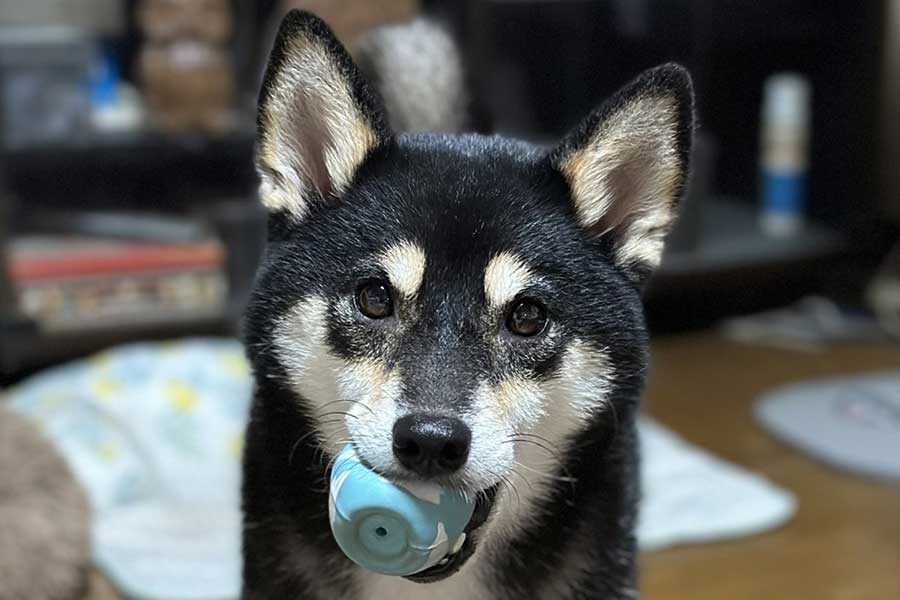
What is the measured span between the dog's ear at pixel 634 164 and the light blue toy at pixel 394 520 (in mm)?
227

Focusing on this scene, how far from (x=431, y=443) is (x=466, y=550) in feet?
0.35

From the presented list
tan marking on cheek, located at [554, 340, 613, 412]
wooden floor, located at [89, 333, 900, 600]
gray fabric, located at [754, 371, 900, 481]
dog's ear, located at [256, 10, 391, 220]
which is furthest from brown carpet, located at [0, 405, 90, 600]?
gray fabric, located at [754, 371, 900, 481]

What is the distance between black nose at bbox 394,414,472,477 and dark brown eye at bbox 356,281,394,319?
10cm

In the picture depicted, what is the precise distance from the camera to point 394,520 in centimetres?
68

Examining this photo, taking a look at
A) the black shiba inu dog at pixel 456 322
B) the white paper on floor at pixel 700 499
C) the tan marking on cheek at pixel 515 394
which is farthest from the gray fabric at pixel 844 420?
the tan marking on cheek at pixel 515 394

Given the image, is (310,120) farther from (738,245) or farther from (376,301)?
(738,245)

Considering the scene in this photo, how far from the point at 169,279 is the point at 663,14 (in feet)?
3.38

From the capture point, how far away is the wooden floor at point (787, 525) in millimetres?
1338

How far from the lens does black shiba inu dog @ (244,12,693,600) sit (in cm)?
72

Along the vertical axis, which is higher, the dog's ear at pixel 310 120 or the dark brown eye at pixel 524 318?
the dog's ear at pixel 310 120

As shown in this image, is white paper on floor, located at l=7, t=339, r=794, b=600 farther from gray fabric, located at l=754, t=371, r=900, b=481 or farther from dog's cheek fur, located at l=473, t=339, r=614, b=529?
dog's cheek fur, located at l=473, t=339, r=614, b=529

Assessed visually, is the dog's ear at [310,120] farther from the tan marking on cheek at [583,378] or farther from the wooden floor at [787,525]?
the wooden floor at [787,525]

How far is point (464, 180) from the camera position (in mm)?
758

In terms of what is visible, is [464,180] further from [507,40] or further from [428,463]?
[507,40]
